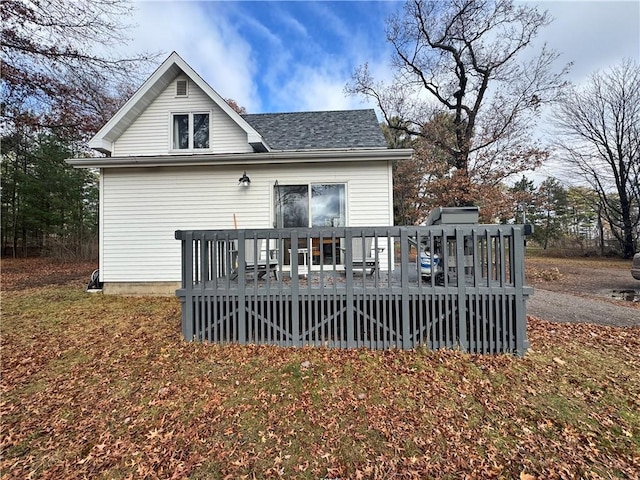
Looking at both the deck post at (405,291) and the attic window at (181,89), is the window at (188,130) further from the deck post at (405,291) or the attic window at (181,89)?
the deck post at (405,291)

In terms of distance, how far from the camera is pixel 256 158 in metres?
6.69

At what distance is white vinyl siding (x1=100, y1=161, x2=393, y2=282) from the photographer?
7047 mm

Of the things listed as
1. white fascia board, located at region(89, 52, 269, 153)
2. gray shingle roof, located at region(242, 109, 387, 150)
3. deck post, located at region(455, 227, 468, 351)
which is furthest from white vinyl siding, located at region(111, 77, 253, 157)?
deck post, located at region(455, 227, 468, 351)

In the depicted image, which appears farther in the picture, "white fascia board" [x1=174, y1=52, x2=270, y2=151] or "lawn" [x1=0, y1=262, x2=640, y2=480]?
"white fascia board" [x1=174, y1=52, x2=270, y2=151]

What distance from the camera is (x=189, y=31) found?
948cm

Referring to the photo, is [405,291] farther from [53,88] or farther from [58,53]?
[53,88]

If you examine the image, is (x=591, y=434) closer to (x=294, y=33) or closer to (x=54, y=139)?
(x=294, y=33)

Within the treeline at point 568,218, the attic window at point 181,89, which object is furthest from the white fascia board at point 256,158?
the treeline at point 568,218

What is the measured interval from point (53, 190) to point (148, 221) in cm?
1268

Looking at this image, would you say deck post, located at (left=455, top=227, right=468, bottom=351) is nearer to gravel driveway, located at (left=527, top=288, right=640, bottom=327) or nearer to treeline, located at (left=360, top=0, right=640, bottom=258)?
gravel driveway, located at (left=527, top=288, right=640, bottom=327)

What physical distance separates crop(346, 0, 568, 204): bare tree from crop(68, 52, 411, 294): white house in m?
7.63

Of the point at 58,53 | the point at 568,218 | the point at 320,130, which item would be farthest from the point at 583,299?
the point at 568,218

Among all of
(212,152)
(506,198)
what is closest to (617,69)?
(506,198)

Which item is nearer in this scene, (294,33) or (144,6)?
(144,6)
